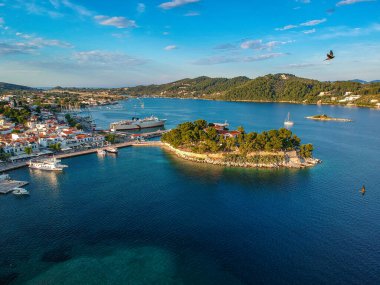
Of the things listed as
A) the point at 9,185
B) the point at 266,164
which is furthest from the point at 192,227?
the point at 9,185

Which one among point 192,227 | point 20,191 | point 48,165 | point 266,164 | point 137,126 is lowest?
point 192,227

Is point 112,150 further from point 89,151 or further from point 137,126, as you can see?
point 137,126

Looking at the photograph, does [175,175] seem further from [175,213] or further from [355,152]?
[355,152]

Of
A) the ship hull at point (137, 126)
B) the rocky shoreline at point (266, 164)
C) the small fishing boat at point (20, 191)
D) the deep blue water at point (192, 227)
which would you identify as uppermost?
the ship hull at point (137, 126)

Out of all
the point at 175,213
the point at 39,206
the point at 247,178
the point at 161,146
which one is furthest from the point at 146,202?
the point at 161,146

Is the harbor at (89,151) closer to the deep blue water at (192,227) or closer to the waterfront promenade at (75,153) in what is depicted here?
the waterfront promenade at (75,153)

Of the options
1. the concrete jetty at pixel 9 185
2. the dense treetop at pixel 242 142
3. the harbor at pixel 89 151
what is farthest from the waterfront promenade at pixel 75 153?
the dense treetop at pixel 242 142

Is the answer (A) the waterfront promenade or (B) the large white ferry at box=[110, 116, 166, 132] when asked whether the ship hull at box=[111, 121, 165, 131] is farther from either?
(A) the waterfront promenade

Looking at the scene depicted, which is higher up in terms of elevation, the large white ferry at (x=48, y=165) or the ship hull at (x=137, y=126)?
the ship hull at (x=137, y=126)
